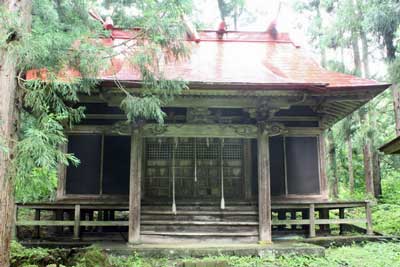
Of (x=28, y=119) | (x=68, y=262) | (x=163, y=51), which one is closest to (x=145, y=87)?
(x=163, y=51)

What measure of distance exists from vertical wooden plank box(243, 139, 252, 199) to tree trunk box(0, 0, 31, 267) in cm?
474

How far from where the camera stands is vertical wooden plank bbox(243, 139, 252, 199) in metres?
7.71

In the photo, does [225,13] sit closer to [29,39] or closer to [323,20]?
[323,20]

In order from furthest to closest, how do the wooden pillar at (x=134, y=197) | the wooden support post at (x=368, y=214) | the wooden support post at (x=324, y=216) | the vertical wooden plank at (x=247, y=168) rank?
the wooden support post at (x=324, y=216) < the vertical wooden plank at (x=247, y=168) < the wooden support post at (x=368, y=214) < the wooden pillar at (x=134, y=197)

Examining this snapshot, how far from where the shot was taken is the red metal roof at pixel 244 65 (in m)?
6.14

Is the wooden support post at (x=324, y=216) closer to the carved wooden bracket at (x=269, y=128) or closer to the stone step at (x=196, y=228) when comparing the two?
the stone step at (x=196, y=228)

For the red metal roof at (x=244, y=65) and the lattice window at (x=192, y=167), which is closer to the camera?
the red metal roof at (x=244, y=65)

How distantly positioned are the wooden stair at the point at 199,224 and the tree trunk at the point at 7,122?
110 inches

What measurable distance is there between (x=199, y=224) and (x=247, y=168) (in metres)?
1.75

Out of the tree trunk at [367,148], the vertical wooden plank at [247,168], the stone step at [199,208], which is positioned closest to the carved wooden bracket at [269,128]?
the vertical wooden plank at [247,168]

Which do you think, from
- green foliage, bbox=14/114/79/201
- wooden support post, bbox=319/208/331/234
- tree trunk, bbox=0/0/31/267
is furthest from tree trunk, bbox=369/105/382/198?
tree trunk, bbox=0/0/31/267

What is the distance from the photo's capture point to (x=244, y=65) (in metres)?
7.73

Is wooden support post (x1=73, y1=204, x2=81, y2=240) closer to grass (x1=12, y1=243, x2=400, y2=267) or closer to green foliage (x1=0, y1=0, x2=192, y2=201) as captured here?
grass (x1=12, y1=243, x2=400, y2=267)

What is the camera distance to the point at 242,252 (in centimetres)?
610
